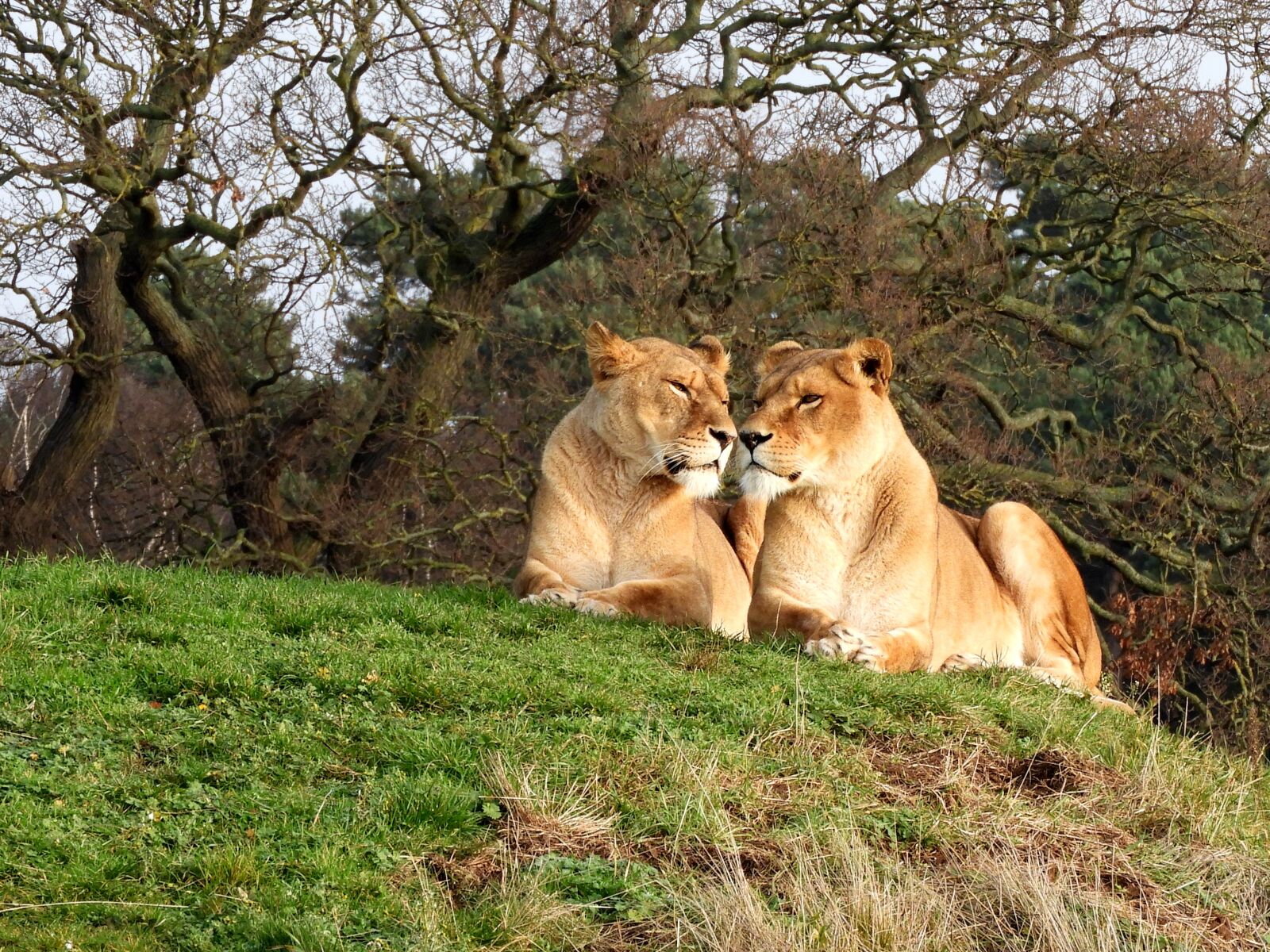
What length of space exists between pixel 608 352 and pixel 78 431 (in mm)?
10156

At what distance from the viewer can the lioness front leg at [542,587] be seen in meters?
8.80

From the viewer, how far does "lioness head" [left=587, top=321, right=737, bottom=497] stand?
8.93 m

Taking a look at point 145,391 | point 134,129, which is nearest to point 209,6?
point 134,129

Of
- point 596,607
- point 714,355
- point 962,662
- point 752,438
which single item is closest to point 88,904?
point 596,607

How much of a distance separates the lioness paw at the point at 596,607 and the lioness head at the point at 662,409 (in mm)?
863

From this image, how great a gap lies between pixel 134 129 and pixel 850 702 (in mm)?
9792

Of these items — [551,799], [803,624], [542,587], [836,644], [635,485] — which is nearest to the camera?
[551,799]

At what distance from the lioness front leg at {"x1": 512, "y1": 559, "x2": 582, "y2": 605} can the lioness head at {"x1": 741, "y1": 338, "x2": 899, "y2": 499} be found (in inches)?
46.7

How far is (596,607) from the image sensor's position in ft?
28.5

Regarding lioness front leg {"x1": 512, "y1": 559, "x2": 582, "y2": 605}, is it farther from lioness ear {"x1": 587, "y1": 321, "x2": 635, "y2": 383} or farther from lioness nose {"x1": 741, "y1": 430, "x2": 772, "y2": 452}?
lioness nose {"x1": 741, "y1": 430, "x2": 772, "y2": 452}

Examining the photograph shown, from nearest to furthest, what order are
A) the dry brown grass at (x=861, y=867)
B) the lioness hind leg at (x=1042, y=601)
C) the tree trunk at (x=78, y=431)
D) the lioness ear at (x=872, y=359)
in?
the dry brown grass at (x=861, y=867), the lioness ear at (x=872, y=359), the lioness hind leg at (x=1042, y=601), the tree trunk at (x=78, y=431)

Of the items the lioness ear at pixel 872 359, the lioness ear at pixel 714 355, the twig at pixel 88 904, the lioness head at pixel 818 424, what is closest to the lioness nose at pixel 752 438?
the lioness head at pixel 818 424

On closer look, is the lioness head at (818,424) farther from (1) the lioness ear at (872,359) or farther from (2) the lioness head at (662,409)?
(2) the lioness head at (662,409)

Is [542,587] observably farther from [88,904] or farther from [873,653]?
[88,904]
